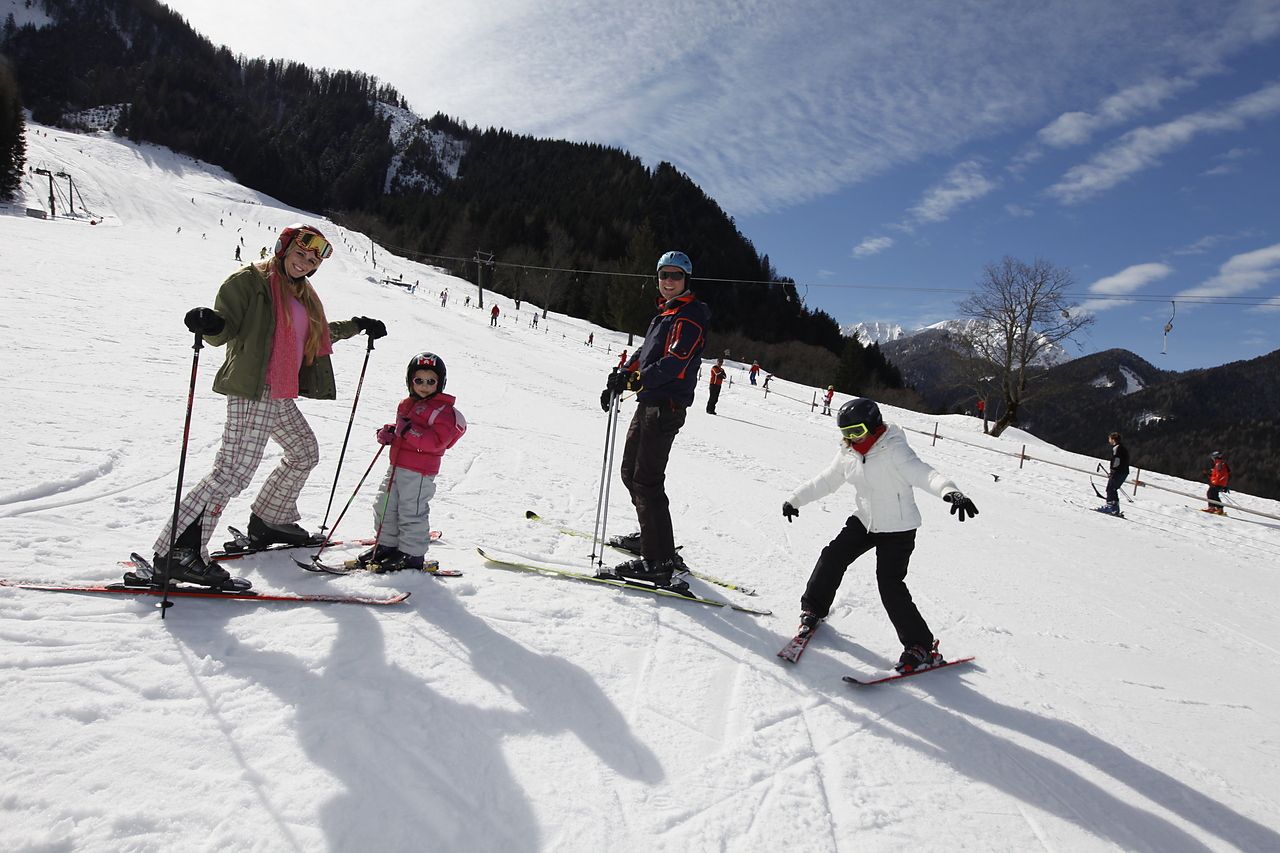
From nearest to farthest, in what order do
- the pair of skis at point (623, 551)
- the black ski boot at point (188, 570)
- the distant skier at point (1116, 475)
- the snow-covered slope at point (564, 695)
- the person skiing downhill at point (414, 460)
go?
1. the snow-covered slope at point (564, 695)
2. the black ski boot at point (188, 570)
3. the person skiing downhill at point (414, 460)
4. the pair of skis at point (623, 551)
5. the distant skier at point (1116, 475)

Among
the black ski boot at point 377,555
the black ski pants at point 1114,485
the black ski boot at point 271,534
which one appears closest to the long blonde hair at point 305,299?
the black ski boot at point 271,534

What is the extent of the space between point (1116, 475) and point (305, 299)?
14.6 metres

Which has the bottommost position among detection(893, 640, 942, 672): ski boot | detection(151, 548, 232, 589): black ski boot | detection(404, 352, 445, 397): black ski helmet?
detection(151, 548, 232, 589): black ski boot

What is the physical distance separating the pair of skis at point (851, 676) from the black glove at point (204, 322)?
11.1 feet

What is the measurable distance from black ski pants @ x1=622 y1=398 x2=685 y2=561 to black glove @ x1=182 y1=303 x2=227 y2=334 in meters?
2.31

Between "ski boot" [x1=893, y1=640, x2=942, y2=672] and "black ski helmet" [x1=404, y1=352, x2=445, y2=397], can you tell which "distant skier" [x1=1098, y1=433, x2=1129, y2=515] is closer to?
"ski boot" [x1=893, y1=640, x2=942, y2=672]

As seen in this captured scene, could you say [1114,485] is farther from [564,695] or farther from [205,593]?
[205,593]

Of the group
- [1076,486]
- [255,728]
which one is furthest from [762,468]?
[1076,486]

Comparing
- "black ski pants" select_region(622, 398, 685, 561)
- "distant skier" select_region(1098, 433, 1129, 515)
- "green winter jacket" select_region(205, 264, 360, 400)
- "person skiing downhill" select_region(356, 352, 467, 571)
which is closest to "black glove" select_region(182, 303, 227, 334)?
"green winter jacket" select_region(205, 264, 360, 400)

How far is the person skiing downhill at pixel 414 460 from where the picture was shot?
3426 millimetres

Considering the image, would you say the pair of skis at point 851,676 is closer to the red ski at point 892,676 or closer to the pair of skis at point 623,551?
the red ski at point 892,676

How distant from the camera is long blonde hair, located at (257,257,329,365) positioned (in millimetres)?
3113

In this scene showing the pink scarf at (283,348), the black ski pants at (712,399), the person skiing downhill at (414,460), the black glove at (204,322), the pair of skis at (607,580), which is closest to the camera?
the black glove at (204,322)

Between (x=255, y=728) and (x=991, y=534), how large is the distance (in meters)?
8.00
